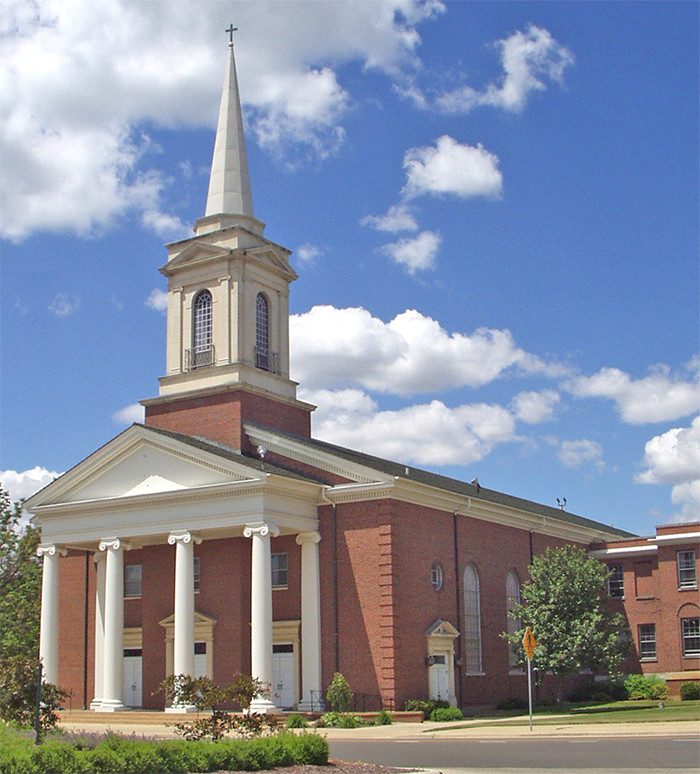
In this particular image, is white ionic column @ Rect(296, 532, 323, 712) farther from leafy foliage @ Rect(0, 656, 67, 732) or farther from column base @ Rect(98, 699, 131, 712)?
leafy foliage @ Rect(0, 656, 67, 732)

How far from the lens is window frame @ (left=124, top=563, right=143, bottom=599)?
46.2 metres

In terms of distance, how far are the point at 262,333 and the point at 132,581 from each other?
12294 millimetres

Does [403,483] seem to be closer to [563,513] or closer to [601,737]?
[601,737]

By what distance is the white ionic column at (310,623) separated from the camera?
132 ft

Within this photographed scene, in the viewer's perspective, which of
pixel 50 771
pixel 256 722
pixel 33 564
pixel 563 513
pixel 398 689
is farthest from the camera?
pixel 563 513

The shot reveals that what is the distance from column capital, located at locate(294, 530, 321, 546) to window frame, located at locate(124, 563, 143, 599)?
8.46 m

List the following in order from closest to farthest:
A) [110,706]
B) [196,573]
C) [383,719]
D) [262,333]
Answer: [383,719] < [110,706] < [196,573] < [262,333]

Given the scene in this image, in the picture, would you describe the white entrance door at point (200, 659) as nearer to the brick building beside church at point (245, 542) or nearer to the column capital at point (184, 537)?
the brick building beside church at point (245, 542)

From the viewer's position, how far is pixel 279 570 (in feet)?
142

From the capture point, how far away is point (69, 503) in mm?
44000

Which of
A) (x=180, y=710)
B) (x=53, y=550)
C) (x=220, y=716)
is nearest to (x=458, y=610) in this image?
(x=180, y=710)

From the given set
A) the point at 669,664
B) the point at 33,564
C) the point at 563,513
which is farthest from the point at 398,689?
the point at 563,513

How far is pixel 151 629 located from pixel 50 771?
26723mm

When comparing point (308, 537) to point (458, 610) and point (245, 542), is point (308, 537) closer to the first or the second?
point (245, 542)
